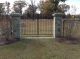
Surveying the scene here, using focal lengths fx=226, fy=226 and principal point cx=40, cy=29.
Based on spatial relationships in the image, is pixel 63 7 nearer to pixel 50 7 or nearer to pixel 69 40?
pixel 50 7

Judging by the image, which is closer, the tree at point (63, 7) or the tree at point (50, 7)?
the tree at point (63, 7)

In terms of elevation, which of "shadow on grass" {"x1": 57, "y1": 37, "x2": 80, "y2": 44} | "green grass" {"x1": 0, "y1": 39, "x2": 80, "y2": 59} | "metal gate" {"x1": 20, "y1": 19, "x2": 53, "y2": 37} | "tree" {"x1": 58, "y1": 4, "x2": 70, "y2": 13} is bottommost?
"green grass" {"x1": 0, "y1": 39, "x2": 80, "y2": 59}

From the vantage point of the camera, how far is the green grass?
9953 mm

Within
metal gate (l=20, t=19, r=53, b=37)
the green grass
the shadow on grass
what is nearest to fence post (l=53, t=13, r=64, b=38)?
the shadow on grass

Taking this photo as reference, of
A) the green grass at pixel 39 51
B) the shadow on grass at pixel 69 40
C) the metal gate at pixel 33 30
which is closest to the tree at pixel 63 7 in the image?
the metal gate at pixel 33 30

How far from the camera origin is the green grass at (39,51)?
392 inches

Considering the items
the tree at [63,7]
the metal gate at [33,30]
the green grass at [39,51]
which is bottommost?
the green grass at [39,51]

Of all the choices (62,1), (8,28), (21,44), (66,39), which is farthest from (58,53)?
(62,1)

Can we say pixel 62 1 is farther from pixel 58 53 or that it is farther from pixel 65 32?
pixel 58 53

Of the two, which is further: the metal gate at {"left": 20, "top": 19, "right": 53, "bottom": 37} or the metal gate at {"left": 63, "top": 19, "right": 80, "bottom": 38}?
the metal gate at {"left": 20, "top": 19, "right": 53, "bottom": 37}

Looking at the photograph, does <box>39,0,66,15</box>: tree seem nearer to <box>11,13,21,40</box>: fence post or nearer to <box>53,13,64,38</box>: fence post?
<box>53,13,64,38</box>: fence post

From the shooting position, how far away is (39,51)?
11.1 meters

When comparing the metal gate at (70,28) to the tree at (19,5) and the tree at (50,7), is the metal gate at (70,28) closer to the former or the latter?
the tree at (50,7)

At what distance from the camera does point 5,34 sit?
14383 millimetres
